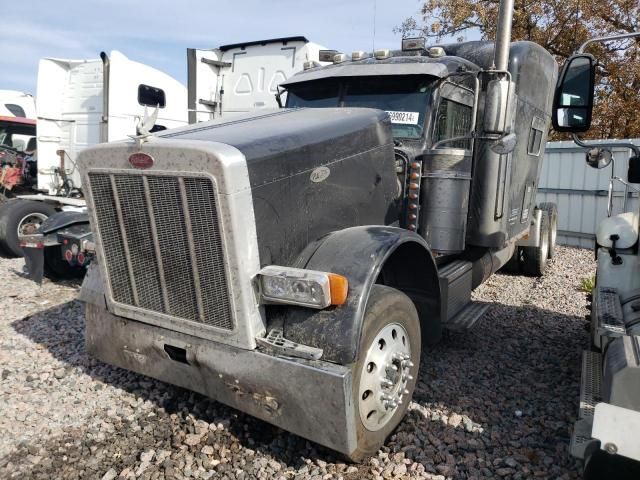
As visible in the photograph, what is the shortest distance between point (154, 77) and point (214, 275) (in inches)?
316

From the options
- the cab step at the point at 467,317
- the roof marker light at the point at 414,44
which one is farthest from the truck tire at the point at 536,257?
the roof marker light at the point at 414,44

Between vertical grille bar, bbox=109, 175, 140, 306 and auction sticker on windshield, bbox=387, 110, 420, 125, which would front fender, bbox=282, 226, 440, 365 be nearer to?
vertical grille bar, bbox=109, 175, 140, 306

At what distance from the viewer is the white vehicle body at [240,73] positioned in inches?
330

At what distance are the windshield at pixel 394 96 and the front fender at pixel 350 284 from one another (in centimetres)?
135

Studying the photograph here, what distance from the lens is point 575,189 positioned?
36.0 ft

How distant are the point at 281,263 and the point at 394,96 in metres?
2.12

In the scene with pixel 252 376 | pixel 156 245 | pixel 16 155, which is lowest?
pixel 252 376

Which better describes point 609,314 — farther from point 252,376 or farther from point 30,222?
point 30,222

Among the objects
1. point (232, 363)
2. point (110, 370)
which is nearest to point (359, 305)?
point (232, 363)

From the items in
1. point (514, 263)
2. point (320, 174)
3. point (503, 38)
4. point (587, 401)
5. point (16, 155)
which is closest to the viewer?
point (587, 401)

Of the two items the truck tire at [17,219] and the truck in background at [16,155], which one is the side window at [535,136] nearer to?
the truck tire at [17,219]

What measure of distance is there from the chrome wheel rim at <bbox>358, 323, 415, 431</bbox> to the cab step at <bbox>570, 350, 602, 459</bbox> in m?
0.94

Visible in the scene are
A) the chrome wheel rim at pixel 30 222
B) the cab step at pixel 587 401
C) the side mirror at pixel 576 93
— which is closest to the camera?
the cab step at pixel 587 401

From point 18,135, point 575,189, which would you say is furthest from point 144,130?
point 18,135
